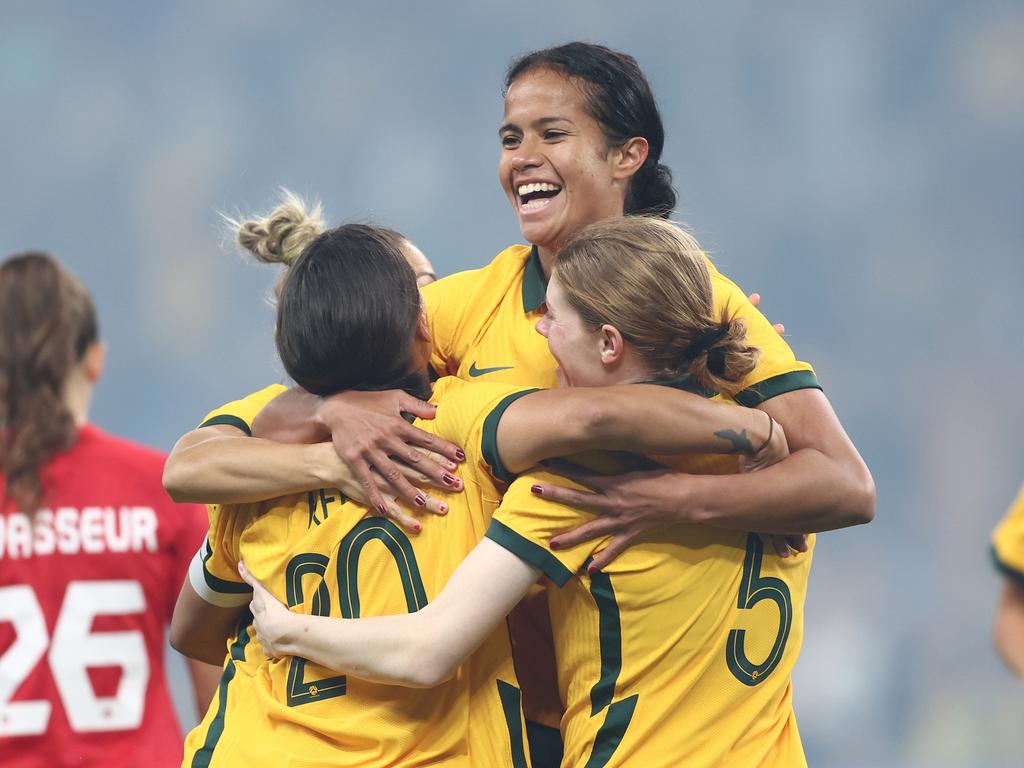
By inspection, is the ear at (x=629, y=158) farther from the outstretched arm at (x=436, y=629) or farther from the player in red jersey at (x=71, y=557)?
the player in red jersey at (x=71, y=557)

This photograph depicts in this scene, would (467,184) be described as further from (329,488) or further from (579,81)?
(329,488)

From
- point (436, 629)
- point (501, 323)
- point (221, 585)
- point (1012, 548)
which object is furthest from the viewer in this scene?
point (501, 323)

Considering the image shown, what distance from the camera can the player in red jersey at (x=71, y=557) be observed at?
2969mm

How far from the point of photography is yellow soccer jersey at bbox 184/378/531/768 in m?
2.01

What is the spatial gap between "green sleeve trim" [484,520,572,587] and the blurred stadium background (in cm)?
681

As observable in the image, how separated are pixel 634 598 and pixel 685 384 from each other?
353 millimetres

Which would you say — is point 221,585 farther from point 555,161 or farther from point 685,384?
point 555,161

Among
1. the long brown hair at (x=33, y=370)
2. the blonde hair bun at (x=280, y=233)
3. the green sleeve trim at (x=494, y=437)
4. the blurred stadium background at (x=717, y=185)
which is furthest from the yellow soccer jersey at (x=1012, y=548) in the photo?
the blurred stadium background at (x=717, y=185)

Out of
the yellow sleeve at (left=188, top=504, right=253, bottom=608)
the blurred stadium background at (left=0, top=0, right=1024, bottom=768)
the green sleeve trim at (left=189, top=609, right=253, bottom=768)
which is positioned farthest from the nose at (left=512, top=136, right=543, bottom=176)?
the blurred stadium background at (left=0, top=0, right=1024, bottom=768)

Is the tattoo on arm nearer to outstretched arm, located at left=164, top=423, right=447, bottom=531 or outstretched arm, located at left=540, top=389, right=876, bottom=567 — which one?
outstretched arm, located at left=540, top=389, right=876, bottom=567

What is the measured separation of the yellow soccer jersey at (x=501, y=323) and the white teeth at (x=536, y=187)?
14cm

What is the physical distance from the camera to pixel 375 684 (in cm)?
204

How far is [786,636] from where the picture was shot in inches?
85.0

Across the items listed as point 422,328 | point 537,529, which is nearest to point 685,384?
point 537,529
